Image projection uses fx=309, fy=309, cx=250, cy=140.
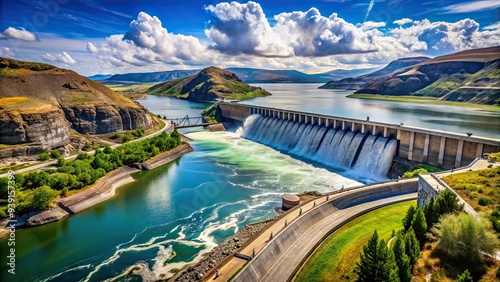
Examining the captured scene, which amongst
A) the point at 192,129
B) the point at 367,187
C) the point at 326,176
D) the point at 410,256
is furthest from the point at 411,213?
the point at 192,129

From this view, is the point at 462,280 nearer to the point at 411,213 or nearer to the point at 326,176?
the point at 411,213

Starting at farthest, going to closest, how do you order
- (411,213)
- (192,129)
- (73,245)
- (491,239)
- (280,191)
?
(192,129)
(280,191)
(73,245)
(411,213)
(491,239)

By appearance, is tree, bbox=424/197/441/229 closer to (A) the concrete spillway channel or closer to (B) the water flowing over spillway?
(A) the concrete spillway channel

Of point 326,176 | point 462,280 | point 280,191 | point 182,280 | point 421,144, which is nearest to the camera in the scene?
point 462,280

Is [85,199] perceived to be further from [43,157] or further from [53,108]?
[53,108]

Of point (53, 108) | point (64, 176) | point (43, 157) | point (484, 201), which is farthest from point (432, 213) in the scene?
point (53, 108)

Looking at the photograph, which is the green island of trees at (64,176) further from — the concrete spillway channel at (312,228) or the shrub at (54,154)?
the concrete spillway channel at (312,228)
